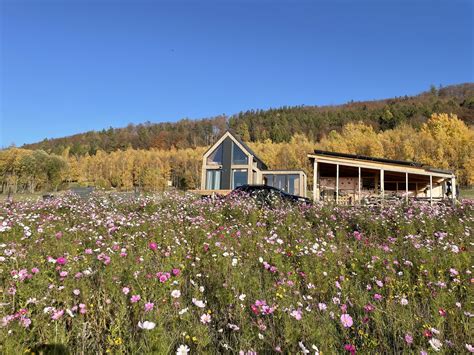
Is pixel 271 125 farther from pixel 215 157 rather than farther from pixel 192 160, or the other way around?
pixel 215 157

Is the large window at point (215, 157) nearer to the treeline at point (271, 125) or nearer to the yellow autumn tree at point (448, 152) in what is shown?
the yellow autumn tree at point (448, 152)

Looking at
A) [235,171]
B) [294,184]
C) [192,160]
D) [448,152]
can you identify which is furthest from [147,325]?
[192,160]

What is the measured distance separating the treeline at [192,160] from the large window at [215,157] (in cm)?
583

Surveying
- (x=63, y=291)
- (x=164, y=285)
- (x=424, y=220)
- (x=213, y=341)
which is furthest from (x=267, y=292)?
(x=424, y=220)

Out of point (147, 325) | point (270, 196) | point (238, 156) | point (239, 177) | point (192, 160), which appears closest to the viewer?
point (147, 325)

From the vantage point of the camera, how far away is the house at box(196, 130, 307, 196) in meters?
27.9

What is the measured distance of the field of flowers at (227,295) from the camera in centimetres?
213

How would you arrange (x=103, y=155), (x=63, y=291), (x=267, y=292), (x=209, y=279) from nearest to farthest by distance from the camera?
(x=63, y=291) → (x=267, y=292) → (x=209, y=279) → (x=103, y=155)

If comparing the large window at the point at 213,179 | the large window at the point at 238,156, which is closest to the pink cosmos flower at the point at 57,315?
the large window at the point at 213,179

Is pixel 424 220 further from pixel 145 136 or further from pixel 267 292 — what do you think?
pixel 145 136

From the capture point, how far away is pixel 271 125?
10519cm

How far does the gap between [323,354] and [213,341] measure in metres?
0.91

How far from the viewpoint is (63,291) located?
8.84ft

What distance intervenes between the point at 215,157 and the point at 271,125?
77853 mm
